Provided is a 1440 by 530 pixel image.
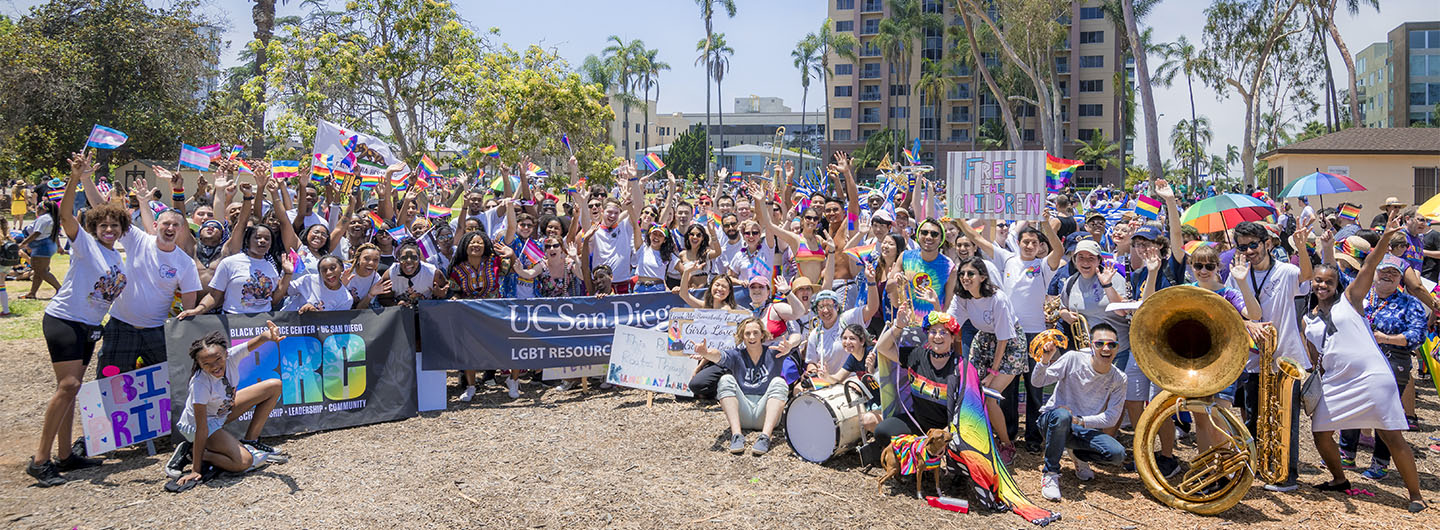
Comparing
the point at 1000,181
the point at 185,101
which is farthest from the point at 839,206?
the point at 185,101

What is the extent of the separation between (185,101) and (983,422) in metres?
28.6

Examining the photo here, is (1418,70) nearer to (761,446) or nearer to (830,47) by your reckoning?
(830,47)

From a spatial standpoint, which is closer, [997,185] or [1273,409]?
[1273,409]

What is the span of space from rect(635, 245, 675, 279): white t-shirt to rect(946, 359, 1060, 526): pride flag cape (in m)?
4.22

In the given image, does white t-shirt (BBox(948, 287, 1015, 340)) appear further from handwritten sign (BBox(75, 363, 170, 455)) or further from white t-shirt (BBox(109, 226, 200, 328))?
handwritten sign (BBox(75, 363, 170, 455))

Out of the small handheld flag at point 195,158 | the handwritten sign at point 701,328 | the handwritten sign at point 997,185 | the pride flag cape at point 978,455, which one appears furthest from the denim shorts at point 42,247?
the pride flag cape at point 978,455

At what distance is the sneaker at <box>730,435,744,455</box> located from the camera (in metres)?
7.13

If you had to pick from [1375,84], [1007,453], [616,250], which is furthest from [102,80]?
[1375,84]

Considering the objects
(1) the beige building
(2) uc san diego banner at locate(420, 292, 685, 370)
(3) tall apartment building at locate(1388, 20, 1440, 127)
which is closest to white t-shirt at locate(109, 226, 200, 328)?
(2) uc san diego banner at locate(420, 292, 685, 370)

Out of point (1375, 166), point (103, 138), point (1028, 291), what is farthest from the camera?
point (1375, 166)

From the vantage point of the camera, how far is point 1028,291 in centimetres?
750

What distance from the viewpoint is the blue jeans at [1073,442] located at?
20.4 ft

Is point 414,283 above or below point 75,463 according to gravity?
above

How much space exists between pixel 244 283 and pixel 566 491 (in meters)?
3.36
